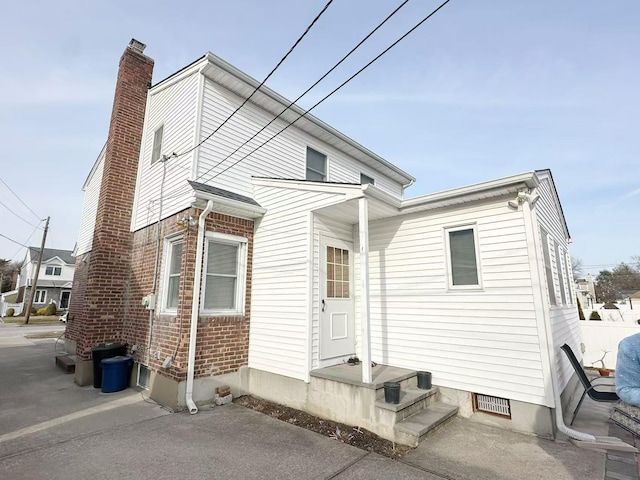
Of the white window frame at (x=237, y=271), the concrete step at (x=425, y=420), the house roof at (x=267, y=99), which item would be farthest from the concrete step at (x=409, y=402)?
the house roof at (x=267, y=99)

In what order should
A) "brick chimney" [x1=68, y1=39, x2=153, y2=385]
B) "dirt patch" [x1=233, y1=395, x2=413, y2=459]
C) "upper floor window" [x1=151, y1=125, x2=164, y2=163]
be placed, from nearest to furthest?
1. "dirt patch" [x1=233, y1=395, x2=413, y2=459]
2. "brick chimney" [x1=68, y1=39, x2=153, y2=385]
3. "upper floor window" [x1=151, y1=125, x2=164, y2=163]

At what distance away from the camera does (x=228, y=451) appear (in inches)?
147

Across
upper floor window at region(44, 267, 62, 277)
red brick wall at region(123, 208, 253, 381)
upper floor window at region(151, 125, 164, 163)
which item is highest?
upper floor window at region(151, 125, 164, 163)

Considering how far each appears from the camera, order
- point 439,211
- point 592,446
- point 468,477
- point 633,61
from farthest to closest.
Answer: point 439,211 < point 633,61 < point 592,446 < point 468,477

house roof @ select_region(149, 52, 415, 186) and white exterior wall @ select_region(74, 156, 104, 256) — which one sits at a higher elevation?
house roof @ select_region(149, 52, 415, 186)

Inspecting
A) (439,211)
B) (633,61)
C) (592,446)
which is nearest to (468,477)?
(592,446)

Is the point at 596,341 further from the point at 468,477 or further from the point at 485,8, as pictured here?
the point at 485,8

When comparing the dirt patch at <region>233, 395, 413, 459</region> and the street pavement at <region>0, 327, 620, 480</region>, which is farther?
the dirt patch at <region>233, 395, 413, 459</region>

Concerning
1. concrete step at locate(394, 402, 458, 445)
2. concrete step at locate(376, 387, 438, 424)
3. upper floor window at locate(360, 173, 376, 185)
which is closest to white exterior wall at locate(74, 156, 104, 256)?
upper floor window at locate(360, 173, 376, 185)

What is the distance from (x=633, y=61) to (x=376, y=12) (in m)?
5.04

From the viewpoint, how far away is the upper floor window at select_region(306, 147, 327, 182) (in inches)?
354

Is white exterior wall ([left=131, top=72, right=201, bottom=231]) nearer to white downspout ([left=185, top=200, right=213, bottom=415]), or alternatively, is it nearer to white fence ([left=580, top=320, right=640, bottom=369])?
white downspout ([left=185, top=200, right=213, bottom=415])

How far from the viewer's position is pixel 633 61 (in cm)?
504

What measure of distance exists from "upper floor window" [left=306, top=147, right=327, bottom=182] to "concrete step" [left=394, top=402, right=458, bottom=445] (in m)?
6.52
